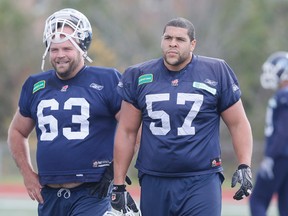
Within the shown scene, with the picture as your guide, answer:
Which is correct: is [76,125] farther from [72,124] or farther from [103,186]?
[103,186]

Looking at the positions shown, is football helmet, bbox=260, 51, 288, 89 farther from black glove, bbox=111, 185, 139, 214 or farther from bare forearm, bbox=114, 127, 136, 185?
black glove, bbox=111, 185, 139, 214

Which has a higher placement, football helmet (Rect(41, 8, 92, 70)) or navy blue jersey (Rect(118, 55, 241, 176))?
football helmet (Rect(41, 8, 92, 70))

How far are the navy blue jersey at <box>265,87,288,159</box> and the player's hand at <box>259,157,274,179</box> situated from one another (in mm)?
72

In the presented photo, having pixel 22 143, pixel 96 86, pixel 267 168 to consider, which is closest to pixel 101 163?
pixel 96 86

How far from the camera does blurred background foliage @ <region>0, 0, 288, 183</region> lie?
28562mm

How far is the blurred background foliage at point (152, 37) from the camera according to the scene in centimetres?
2856

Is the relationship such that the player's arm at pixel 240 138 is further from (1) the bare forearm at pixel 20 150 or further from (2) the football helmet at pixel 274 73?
(2) the football helmet at pixel 274 73

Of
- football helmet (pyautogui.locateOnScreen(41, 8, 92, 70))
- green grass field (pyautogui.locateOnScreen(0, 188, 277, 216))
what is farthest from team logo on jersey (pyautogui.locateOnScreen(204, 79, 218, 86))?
green grass field (pyautogui.locateOnScreen(0, 188, 277, 216))

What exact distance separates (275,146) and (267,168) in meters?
0.28

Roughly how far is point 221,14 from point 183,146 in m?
24.2

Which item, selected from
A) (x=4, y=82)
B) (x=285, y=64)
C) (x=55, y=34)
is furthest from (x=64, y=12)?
(x=4, y=82)

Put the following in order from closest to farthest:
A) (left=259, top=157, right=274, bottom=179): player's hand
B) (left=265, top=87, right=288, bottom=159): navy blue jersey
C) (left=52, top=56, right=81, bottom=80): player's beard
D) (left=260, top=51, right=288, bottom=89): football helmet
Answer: (left=52, top=56, right=81, bottom=80): player's beard, (left=265, top=87, right=288, bottom=159): navy blue jersey, (left=260, top=51, right=288, bottom=89): football helmet, (left=259, top=157, right=274, bottom=179): player's hand

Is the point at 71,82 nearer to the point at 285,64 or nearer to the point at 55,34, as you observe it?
the point at 55,34

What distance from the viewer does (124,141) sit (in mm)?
6578
